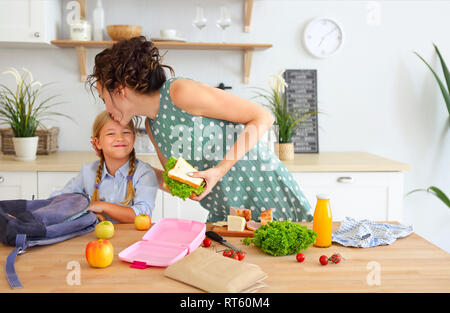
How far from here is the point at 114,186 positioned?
195 centimetres

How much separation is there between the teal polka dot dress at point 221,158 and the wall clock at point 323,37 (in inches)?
66.9

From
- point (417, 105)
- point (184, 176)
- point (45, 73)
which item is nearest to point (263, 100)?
point (417, 105)

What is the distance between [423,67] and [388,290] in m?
2.70

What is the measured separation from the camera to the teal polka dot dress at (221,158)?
1.71 m

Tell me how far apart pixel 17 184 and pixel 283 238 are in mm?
1986

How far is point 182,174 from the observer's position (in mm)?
1391

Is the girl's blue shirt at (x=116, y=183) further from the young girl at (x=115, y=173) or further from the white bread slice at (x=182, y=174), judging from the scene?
the white bread slice at (x=182, y=174)

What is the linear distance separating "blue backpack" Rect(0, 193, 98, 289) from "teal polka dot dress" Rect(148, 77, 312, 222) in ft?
1.29

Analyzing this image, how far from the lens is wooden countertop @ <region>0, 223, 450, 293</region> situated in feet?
3.51

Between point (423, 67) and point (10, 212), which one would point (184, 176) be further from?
point (423, 67)

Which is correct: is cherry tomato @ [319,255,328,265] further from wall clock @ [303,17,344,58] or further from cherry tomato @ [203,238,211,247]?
wall clock @ [303,17,344,58]

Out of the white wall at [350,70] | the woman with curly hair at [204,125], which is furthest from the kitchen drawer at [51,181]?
the woman with curly hair at [204,125]
